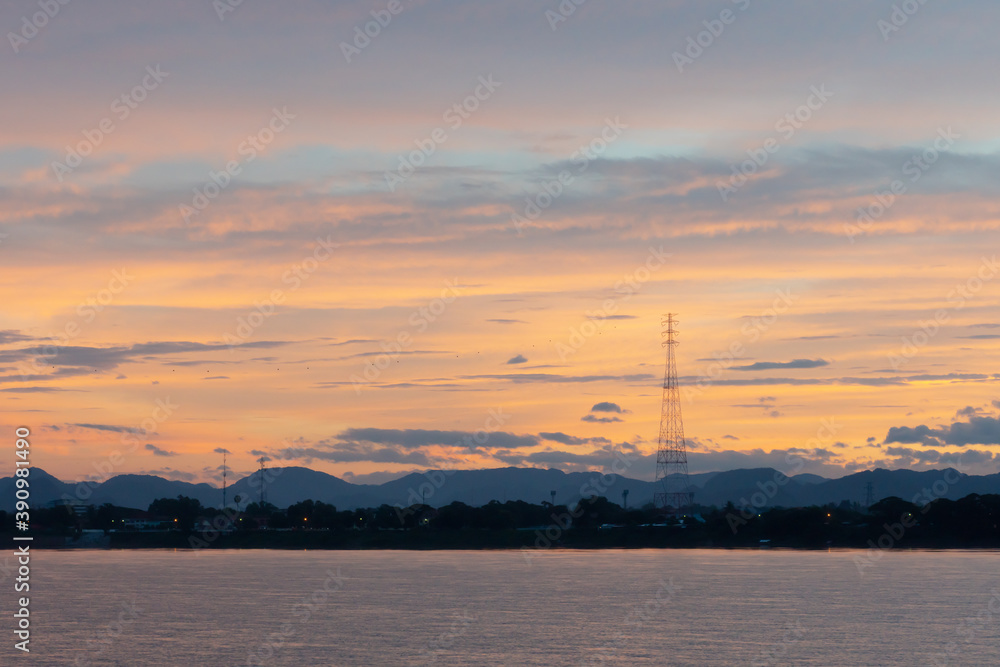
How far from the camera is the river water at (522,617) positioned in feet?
240

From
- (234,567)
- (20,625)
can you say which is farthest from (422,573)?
(20,625)

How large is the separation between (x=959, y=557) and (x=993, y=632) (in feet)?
384

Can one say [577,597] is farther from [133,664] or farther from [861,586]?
[133,664]

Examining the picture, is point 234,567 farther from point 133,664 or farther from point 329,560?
point 133,664

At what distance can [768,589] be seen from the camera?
119 m

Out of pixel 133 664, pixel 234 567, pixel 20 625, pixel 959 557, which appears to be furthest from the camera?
pixel 959 557

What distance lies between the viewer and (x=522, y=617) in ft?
305

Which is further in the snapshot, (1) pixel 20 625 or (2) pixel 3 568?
(2) pixel 3 568

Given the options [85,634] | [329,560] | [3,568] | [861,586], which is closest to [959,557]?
[861,586]

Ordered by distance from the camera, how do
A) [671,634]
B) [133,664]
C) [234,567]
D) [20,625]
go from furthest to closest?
[234,567] → [20,625] → [671,634] → [133,664]

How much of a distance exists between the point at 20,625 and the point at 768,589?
7718cm

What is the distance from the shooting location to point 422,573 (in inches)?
5969

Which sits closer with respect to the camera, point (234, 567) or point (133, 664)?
point (133, 664)

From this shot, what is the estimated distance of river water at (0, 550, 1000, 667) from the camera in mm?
73188
